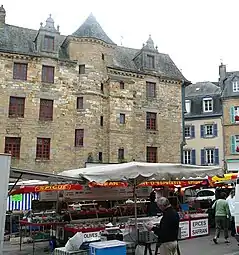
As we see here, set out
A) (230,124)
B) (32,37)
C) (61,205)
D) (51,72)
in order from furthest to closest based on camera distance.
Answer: (230,124), (32,37), (51,72), (61,205)

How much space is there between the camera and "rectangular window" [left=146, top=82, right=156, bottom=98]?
27828mm

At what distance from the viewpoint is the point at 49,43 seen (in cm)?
2527

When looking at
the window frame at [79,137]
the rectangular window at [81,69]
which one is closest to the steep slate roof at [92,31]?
the rectangular window at [81,69]

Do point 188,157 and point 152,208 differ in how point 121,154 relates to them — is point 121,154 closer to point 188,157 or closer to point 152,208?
point 152,208

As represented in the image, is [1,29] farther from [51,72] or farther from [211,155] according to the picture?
[211,155]

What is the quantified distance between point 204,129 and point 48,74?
19576 millimetres

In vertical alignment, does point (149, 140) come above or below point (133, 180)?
above

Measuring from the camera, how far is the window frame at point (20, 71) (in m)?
23.5

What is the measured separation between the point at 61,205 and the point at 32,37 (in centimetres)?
1814

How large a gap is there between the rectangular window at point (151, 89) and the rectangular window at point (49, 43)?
8.35 metres

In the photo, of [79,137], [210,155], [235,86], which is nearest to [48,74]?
[79,137]

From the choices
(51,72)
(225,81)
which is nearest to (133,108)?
(51,72)

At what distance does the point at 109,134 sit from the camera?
25.2 m

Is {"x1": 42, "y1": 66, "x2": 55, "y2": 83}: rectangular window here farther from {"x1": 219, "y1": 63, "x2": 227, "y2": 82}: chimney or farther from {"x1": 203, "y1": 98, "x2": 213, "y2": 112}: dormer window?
{"x1": 219, "y1": 63, "x2": 227, "y2": 82}: chimney
